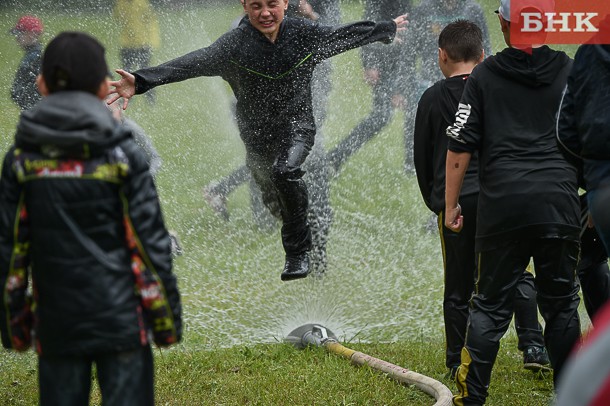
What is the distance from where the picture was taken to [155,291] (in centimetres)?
307

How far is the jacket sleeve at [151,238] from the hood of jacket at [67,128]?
10 cm

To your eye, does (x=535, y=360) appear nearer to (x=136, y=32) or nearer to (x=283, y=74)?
(x=283, y=74)

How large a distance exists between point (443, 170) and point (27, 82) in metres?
5.65

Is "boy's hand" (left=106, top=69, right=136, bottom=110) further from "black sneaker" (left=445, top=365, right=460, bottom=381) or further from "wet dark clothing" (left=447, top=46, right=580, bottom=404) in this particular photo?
"black sneaker" (left=445, top=365, right=460, bottom=381)

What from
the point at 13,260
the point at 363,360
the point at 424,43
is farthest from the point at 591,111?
the point at 424,43

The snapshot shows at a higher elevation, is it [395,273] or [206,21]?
[206,21]

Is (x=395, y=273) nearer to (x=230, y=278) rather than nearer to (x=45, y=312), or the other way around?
(x=230, y=278)

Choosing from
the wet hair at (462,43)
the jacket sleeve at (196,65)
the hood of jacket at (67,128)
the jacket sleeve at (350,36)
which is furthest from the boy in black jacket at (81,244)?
the jacket sleeve at (350,36)

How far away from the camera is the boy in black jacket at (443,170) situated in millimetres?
5039

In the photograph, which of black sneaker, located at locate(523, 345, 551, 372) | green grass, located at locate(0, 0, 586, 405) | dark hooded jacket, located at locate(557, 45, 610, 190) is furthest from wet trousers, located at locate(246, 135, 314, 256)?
dark hooded jacket, located at locate(557, 45, 610, 190)

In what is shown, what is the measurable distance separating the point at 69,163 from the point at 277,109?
3.62m

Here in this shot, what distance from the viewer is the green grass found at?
5.16 metres

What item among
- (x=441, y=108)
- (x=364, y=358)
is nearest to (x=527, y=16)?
(x=441, y=108)

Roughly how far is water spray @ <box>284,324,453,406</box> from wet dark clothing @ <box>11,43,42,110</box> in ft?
15.3
